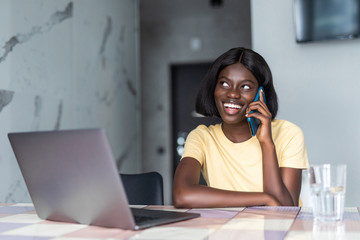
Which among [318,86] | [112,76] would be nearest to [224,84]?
[318,86]

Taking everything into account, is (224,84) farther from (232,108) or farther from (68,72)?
(68,72)

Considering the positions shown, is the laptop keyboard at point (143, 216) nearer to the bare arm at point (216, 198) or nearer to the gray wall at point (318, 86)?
the bare arm at point (216, 198)

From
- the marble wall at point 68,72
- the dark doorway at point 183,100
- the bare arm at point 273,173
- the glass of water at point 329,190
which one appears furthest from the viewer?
the dark doorway at point 183,100

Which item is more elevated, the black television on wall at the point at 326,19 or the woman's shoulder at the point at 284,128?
the black television on wall at the point at 326,19

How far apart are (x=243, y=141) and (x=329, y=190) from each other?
2.70 feet

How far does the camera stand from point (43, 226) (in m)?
0.98

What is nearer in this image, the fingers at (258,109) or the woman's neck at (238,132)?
the fingers at (258,109)

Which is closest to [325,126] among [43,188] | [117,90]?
[117,90]

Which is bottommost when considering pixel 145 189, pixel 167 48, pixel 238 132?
pixel 145 189

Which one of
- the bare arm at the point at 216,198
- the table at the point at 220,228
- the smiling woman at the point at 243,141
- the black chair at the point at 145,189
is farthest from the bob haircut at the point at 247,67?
the table at the point at 220,228

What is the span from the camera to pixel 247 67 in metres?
1.71

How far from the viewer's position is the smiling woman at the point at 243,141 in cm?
155

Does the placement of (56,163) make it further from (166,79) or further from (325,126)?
(166,79)

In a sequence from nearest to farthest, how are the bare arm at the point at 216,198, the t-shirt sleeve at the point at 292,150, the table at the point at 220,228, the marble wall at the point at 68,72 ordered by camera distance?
the table at the point at 220,228 → the bare arm at the point at 216,198 → the t-shirt sleeve at the point at 292,150 → the marble wall at the point at 68,72
